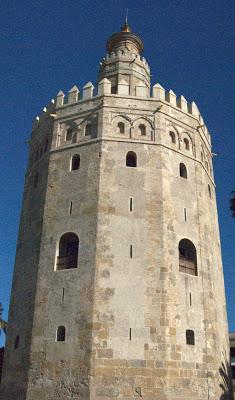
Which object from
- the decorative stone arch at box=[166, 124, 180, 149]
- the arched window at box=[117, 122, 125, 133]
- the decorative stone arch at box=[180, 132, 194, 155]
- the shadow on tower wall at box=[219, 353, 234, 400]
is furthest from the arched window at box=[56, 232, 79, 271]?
the shadow on tower wall at box=[219, 353, 234, 400]

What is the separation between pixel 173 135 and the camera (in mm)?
20531

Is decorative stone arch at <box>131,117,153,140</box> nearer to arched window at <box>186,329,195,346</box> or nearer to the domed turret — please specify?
the domed turret

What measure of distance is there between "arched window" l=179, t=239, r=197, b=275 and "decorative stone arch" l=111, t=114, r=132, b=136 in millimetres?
5463

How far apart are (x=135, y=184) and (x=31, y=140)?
7508mm

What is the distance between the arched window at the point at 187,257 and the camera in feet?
59.3

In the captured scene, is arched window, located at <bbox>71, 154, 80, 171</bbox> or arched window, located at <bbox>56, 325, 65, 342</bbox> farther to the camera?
arched window, located at <bbox>71, 154, 80, 171</bbox>

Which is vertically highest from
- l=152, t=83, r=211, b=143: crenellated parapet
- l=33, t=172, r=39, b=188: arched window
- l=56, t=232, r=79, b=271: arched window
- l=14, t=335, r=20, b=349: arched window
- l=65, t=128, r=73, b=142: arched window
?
l=152, t=83, r=211, b=143: crenellated parapet

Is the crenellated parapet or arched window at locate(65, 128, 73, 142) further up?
the crenellated parapet

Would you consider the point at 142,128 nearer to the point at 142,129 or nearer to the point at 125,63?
the point at 142,129

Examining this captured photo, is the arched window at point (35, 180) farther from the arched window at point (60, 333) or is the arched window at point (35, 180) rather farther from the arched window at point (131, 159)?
the arched window at point (60, 333)

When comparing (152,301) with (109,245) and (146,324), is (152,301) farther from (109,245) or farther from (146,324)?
(109,245)

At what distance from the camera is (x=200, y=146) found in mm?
21734

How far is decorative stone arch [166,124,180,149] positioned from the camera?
20.2 metres

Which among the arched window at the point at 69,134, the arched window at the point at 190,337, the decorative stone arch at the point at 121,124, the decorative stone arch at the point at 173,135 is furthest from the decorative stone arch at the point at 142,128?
the arched window at the point at 190,337
